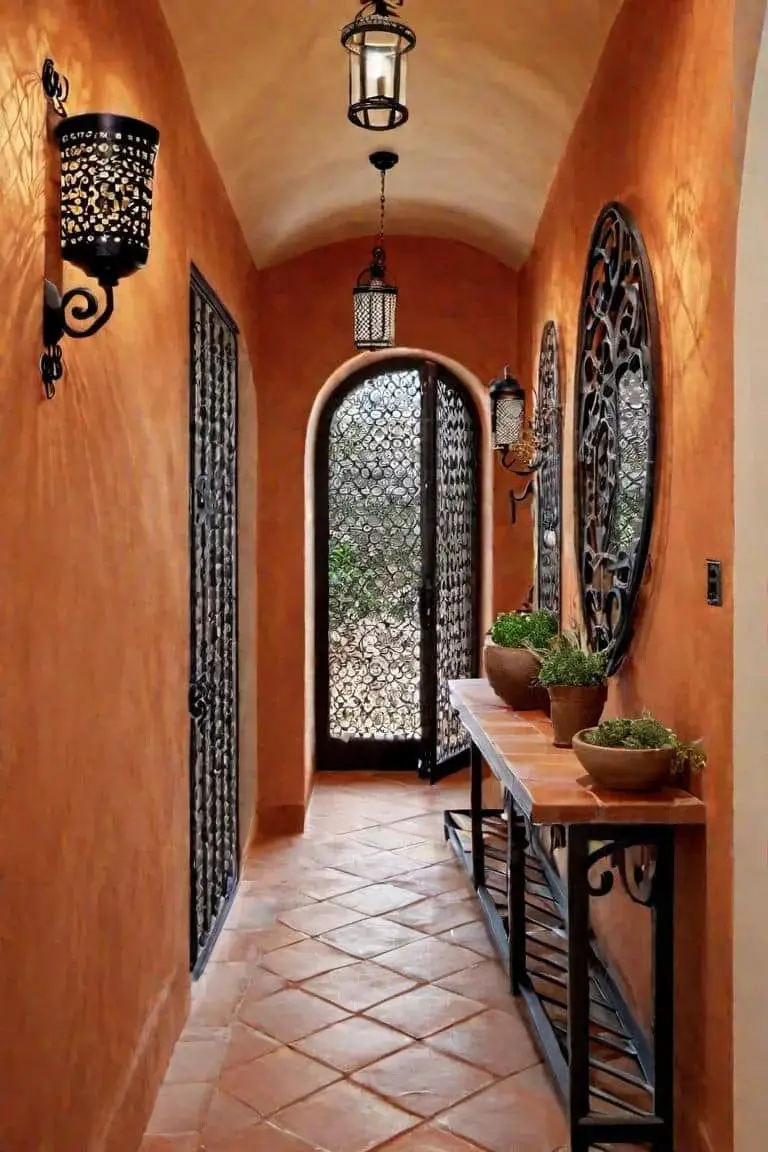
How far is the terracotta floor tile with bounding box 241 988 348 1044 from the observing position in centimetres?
322

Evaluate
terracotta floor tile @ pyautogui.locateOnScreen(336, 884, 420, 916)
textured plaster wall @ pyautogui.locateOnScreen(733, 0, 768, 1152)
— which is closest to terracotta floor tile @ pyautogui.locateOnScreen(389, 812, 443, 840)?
terracotta floor tile @ pyautogui.locateOnScreen(336, 884, 420, 916)

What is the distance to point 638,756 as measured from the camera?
2408 mm

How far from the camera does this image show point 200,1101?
2809 millimetres

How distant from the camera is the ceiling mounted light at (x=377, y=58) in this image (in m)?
2.53

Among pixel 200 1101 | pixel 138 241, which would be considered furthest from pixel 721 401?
pixel 200 1101

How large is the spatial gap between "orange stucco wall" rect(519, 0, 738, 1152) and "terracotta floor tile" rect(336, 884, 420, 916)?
1368mm

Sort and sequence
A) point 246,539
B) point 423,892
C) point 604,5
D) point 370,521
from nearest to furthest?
point 604,5
point 423,892
point 246,539
point 370,521

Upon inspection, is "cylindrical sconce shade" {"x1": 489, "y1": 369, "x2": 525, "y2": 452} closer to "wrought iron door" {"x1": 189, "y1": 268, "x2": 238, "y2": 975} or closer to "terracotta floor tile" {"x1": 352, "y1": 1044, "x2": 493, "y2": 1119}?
"wrought iron door" {"x1": 189, "y1": 268, "x2": 238, "y2": 975}

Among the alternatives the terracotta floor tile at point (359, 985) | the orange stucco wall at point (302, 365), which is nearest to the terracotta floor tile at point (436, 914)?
the terracotta floor tile at point (359, 985)

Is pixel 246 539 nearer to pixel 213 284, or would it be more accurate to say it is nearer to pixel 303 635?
pixel 303 635

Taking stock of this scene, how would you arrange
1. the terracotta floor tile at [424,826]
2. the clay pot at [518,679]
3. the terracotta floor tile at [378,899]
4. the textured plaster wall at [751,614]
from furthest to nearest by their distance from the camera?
the terracotta floor tile at [424,826], the terracotta floor tile at [378,899], the clay pot at [518,679], the textured plaster wall at [751,614]

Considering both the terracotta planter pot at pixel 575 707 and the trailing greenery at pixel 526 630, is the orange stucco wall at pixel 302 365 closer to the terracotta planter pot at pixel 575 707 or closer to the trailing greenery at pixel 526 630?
the trailing greenery at pixel 526 630

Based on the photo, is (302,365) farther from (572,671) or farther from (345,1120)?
(345,1120)

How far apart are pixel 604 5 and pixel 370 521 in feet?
12.4
